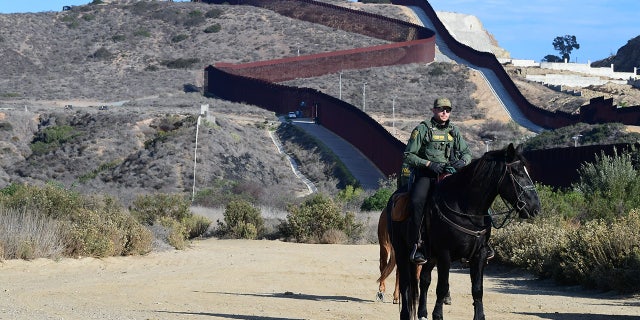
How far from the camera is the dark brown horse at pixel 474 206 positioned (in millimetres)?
12492

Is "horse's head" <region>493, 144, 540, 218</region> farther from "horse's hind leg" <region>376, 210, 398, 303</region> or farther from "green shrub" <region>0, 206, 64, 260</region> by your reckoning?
"green shrub" <region>0, 206, 64, 260</region>

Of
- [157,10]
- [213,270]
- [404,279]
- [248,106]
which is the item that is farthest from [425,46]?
[404,279]

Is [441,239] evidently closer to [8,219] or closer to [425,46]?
[8,219]

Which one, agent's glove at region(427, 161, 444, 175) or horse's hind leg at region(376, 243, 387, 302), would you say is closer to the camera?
agent's glove at region(427, 161, 444, 175)

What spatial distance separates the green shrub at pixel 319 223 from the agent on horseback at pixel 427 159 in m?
19.4

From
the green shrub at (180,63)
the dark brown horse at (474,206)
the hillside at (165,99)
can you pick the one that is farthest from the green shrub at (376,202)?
the green shrub at (180,63)

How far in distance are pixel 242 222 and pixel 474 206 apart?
2231cm

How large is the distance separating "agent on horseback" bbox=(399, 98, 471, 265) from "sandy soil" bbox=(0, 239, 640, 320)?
7.85ft

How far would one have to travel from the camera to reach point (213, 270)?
77.2 ft

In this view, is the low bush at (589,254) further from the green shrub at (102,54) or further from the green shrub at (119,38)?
the green shrub at (119,38)

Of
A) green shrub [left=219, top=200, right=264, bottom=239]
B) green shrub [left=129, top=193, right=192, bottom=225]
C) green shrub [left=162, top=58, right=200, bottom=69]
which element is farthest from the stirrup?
green shrub [left=162, top=58, right=200, bottom=69]

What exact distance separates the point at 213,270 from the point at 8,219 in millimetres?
4096

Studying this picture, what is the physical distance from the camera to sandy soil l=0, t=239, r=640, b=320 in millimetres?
15266

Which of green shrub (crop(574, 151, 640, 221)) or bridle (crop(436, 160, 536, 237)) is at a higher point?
bridle (crop(436, 160, 536, 237))
